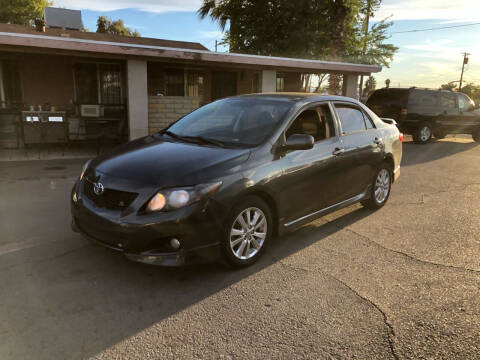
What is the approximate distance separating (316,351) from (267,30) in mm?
20842

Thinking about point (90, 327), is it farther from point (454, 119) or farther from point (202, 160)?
point (454, 119)

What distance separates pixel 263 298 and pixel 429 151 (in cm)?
1080

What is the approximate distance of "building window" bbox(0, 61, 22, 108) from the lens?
13.2 m

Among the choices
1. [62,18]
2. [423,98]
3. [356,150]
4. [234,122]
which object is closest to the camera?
[234,122]

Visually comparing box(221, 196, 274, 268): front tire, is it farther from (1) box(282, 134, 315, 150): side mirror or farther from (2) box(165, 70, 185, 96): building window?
(2) box(165, 70, 185, 96): building window

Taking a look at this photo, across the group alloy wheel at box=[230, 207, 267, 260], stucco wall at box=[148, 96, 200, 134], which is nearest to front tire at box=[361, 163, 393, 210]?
alloy wheel at box=[230, 207, 267, 260]

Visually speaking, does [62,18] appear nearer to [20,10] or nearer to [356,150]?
[20,10]

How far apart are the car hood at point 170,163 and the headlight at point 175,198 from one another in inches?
2.4

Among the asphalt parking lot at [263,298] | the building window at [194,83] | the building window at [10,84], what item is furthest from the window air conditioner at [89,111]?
the asphalt parking lot at [263,298]

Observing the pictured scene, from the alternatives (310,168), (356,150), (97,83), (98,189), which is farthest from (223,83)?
(98,189)

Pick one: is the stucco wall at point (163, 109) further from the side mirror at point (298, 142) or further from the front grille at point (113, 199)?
the front grille at point (113, 199)

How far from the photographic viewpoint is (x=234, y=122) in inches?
172

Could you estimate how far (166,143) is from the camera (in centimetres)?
410

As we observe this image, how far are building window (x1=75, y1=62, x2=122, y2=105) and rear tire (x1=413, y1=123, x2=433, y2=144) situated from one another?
445 inches
